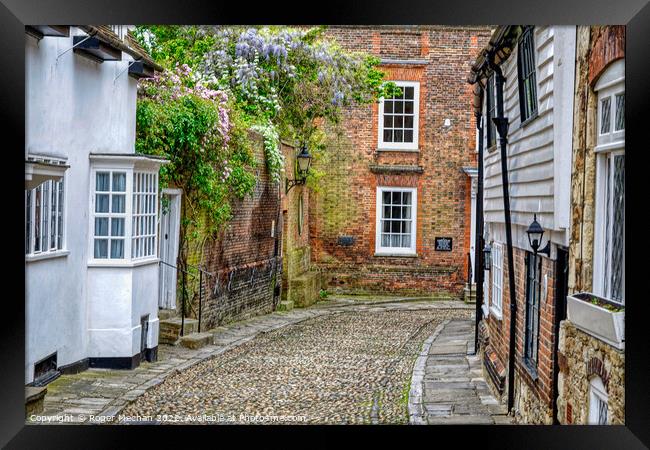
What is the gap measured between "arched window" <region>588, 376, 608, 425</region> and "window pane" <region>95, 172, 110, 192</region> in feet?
16.3

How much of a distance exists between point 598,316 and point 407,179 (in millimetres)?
7794

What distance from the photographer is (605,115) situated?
20.0 ft

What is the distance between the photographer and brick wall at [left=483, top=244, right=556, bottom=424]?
23.7 ft

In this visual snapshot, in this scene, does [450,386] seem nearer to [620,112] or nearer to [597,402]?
[597,402]

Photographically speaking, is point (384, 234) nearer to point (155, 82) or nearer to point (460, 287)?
point (460, 287)

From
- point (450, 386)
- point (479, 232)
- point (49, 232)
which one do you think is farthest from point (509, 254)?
point (49, 232)

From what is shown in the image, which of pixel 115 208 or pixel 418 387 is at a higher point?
pixel 115 208

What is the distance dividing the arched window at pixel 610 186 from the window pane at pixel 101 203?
4840 mm

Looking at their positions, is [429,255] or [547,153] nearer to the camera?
[547,153]

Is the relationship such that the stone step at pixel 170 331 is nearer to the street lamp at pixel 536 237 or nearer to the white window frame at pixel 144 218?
the white window frame at pixel 144 218

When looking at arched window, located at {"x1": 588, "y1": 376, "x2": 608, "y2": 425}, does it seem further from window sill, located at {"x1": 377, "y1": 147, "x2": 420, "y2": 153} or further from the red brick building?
window sill, located at {"x1": 377, "y1": 147, "x2": 420, "y2": 153}

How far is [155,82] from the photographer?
11.1 m
